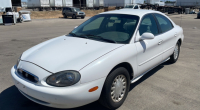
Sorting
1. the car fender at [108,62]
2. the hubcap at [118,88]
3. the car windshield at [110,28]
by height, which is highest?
the car windshield at [110,28]

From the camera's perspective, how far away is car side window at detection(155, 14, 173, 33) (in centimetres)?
459

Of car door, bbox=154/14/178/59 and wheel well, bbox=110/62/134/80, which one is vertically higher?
car door, bbox=154/14/178/59

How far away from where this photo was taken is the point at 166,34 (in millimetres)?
4578

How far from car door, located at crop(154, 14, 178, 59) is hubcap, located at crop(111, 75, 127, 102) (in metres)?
1.66

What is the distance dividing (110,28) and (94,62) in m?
1.42

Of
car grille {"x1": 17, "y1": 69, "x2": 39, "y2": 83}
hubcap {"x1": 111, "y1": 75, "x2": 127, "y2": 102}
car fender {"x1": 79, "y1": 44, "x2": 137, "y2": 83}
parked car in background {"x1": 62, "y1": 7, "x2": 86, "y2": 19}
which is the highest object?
parked car in background {"x1": 62, "y1": 7, "x2": 86, "y2": 19}

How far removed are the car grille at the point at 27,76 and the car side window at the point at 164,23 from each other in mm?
3270

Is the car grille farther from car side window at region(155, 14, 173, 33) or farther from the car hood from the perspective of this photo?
car side window at region(155, 14, 173, 33)

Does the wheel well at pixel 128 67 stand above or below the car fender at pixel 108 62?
below

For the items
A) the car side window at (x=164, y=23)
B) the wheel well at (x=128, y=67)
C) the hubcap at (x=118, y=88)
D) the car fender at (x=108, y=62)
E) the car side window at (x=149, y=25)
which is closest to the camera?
the car fender at (x=108, y=62)

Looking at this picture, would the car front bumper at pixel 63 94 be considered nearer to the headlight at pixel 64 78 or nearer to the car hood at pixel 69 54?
the headlight at pixel 64 78

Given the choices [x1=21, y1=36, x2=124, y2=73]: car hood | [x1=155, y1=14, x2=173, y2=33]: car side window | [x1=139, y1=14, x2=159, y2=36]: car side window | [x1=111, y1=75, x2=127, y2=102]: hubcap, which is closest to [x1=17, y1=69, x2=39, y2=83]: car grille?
[x1=21, y1=36, x2=124, y2=73]: car hood

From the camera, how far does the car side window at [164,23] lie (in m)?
4.59

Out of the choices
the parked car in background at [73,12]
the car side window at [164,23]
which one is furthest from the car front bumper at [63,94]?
the parked car in background at [73,12]
